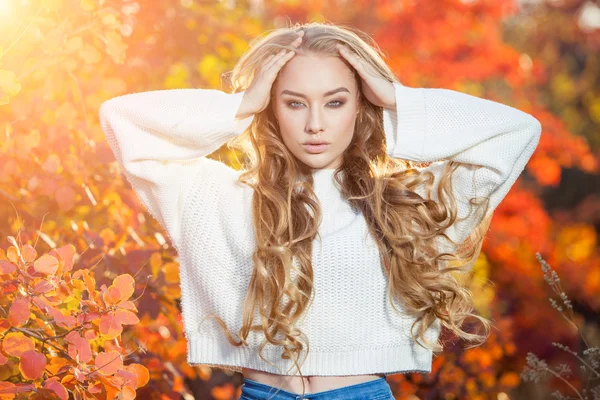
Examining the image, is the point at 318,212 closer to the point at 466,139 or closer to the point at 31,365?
the point at 466,139

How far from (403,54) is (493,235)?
2.35 m

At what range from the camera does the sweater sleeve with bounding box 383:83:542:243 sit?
287cm

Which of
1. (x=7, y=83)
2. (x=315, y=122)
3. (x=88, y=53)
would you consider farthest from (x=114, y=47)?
(x=315, y=122)

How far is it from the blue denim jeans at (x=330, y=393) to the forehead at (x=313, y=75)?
3.35ft

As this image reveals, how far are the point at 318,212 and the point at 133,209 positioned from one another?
111 centimetres

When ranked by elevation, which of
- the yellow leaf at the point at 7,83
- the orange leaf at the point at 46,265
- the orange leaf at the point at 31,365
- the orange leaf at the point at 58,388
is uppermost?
the yellow leaf at the point at 7,83

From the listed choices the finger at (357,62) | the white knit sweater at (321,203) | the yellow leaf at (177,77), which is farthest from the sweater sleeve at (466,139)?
the yellow leaf at (177,77)

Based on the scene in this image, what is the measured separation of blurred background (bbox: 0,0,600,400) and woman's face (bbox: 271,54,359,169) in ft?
2.32

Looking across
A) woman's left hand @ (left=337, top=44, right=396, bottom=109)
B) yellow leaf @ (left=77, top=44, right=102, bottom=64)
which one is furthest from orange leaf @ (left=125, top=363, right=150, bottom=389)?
yellow leaf @ (left=77, top=44, right=102, bottom=64)

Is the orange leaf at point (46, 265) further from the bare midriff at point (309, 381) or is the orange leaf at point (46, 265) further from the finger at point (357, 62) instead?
the finger at point (357, 62)

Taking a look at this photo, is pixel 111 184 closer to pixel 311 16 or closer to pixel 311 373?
pixel 311 373

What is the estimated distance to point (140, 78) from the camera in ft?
15.6

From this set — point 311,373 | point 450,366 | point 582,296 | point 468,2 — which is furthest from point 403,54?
point 311,373

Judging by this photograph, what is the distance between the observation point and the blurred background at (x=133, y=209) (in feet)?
8.20
